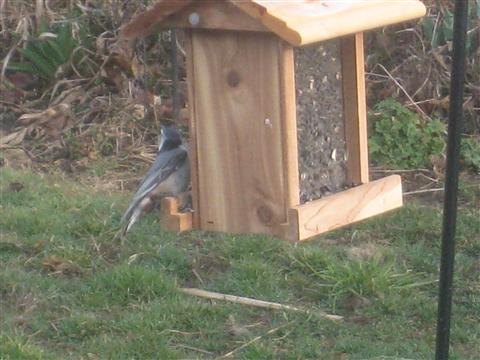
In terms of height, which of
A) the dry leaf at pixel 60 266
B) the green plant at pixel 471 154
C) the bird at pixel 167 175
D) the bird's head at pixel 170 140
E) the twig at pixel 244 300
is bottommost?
the twig at pixel 244 300

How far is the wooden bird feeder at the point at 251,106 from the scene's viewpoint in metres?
3.46

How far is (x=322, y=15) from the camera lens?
3.46 meters

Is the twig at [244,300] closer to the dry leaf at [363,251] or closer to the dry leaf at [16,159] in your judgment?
the dry leaf at [363,251]

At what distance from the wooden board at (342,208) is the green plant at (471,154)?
3.20m

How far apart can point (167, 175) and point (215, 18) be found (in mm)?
730

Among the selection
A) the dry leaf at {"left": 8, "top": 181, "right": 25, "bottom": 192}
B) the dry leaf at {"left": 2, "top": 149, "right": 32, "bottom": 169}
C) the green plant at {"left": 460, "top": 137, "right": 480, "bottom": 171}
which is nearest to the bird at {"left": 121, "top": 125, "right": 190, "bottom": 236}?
the dry leaf at {"left": 8, "top": 181, "right": 25, "bottom": 192}

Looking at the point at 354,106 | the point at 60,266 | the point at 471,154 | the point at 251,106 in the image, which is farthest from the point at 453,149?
the point at 471,154

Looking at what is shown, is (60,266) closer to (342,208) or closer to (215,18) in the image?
(342,208)

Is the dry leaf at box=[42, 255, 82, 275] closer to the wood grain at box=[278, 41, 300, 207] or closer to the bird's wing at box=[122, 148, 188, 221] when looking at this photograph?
→ the bird's wing at box=[122, 148, 188, 221]

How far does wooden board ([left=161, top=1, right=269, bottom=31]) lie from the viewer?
135 inches

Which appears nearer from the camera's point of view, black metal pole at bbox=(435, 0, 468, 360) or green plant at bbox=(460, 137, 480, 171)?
black metal pole at bbox=(435, 0, 468, 360)

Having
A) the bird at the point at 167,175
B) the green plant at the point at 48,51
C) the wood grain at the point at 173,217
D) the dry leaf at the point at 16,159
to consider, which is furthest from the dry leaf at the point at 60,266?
the green plant at the point at 48,51

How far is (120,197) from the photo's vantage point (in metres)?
6.87

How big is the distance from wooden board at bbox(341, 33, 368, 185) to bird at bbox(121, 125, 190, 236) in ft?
1.99
